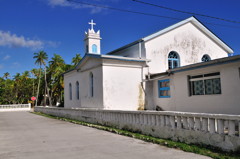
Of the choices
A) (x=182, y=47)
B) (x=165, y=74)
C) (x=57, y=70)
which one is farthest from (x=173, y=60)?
(x=57, y=70)

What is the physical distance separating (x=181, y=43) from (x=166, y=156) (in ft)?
53.3

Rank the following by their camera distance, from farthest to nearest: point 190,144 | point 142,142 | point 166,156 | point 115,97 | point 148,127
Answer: point 115,97 < point 148,127 < point 142,142 < point 190,144 < point 166,156

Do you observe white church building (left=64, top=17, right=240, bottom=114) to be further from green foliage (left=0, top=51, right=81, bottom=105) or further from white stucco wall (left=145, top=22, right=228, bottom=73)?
green foliage (left=0, top=51, right=81, bottom=105)

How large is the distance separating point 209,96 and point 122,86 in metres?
6.61

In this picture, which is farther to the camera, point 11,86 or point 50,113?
point 11,86

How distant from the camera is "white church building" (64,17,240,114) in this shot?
1334cm

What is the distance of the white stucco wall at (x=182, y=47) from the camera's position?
20027 millimetres

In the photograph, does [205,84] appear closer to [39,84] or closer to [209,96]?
[209,96]

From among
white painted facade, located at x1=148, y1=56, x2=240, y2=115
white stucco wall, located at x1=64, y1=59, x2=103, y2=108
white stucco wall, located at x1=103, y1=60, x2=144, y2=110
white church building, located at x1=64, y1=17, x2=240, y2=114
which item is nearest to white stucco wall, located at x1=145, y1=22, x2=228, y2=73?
white church building, located at x1=64, y1=17, x2=240, y2=114

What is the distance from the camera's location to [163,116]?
889 centimetres

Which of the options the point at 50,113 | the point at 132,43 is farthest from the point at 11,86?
the point at 132,43

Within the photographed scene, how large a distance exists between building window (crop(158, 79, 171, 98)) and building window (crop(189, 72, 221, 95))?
2.20m

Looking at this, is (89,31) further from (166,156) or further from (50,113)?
(166,156)

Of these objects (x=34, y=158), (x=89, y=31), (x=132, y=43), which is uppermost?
(x=89, y=31)
